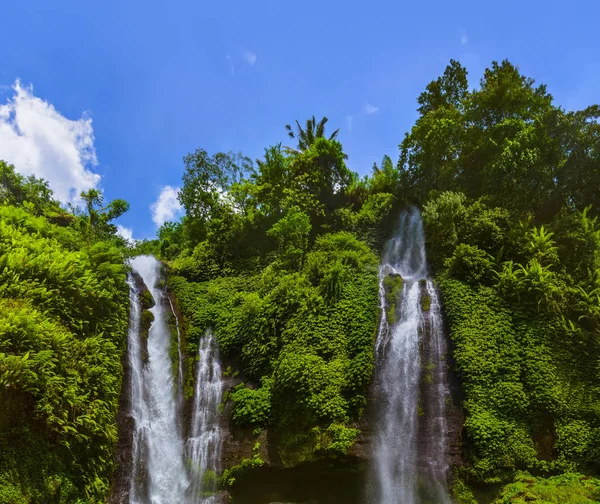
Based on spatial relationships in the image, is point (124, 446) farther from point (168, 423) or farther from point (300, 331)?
point (300, 331)

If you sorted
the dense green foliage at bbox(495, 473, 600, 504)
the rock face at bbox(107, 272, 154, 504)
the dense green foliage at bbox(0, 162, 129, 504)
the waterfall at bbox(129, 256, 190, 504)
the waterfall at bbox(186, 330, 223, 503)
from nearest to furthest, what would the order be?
the dense green foliage at bbox(495, 473, 600, 504), the dense green foliage at bbox(0, 162, 129, 504), the rock face at bbox(107, 272, 154, 504), the waterfall at bbox(129, 256, 190, 504), the waterfall at bbox(186, 330, 223, 503)

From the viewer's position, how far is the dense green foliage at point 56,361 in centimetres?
866

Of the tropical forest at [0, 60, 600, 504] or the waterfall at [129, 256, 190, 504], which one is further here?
the waterfall at [129, 256, 190, 504]

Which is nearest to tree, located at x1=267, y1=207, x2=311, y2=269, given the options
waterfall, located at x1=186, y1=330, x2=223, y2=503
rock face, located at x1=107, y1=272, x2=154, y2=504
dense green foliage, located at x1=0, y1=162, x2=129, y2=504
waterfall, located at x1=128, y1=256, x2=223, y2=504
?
waterfall, located at x1=128, y1=256, x2=223, y2=504

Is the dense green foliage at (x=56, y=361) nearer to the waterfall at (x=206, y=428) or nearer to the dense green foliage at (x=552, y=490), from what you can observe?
the waterfall at (x=206, y=428)

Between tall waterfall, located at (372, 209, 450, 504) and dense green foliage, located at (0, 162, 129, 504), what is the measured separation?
816 centimetres

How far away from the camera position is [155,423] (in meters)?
12.2

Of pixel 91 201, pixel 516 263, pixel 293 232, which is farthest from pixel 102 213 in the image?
pixel 516 263

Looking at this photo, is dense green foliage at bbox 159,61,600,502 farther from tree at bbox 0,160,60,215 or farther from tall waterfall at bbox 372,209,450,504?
tree at bbox 0,160,60,215

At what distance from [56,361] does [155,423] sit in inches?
164

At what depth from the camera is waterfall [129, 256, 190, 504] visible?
10938 mm

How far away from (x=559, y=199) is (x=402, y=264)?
288 inches

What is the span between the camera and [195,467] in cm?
1139

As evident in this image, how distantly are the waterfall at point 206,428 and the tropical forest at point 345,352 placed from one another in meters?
0.07
